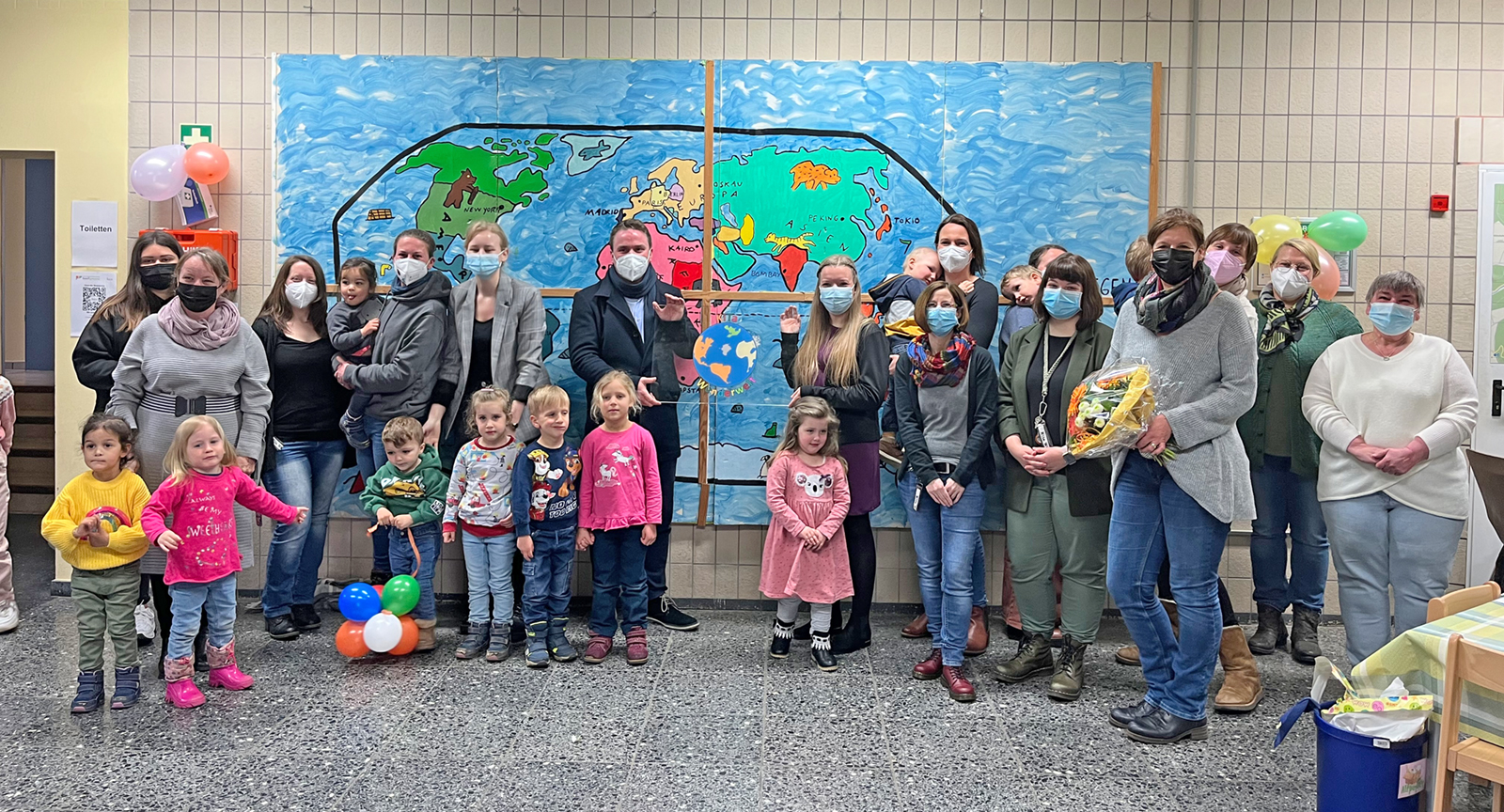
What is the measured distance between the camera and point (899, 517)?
14.4ft

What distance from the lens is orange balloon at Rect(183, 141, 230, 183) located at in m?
4.29

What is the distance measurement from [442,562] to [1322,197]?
4116mm

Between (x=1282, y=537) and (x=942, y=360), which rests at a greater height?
(x=942, y=360)

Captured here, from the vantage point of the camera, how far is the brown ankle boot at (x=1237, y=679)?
3.27 meters

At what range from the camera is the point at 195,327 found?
136 inches

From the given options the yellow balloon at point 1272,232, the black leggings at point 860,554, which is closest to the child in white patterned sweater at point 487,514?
the black leggings at point 860,554

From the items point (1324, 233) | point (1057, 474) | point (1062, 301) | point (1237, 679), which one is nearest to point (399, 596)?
point (1057, 474)

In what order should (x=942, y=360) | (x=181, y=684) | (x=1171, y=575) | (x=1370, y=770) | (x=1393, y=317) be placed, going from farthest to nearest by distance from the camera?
(x=942, y=360) → (x=181, y=684) → (x=1393, y=317) → (x=1171, y=575) → (x=1370, y=770)

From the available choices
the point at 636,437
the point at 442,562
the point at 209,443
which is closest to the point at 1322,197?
the point at 636,437

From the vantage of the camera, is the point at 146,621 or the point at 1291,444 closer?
the point at 1291,444

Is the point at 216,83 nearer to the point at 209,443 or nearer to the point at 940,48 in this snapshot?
the point at 209,443

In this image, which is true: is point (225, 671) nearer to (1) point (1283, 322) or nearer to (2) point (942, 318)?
(2) point (942, 318)

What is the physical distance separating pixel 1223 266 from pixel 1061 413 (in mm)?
687

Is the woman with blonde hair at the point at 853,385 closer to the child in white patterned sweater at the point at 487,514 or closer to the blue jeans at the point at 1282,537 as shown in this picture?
the child in white patterned sweater at the point at 487,514
